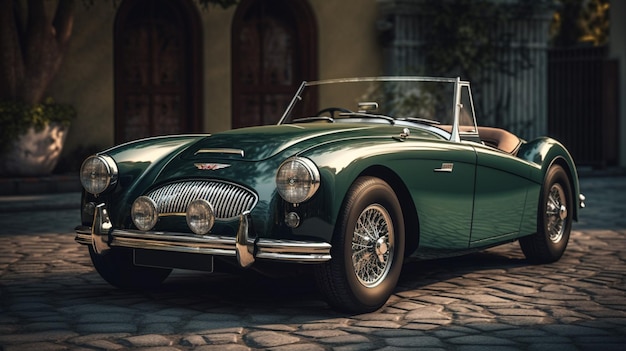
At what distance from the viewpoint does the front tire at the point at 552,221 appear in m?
7.56

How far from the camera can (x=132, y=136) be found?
1714 centimetres

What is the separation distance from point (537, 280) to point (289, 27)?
1205 cm

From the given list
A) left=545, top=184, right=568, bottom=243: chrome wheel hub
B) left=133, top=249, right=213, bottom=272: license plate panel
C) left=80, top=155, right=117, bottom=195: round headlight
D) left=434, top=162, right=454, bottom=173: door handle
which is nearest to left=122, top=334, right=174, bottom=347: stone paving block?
left=133, top=249, right=213, bottom=272: license plate panel

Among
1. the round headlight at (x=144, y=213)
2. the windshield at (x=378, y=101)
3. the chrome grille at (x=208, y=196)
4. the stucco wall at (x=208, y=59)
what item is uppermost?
the stucco wall at (x=208, y=59)

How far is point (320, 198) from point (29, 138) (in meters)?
9.97

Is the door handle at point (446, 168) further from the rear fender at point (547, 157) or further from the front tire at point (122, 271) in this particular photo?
the front tire at point (122, 271)

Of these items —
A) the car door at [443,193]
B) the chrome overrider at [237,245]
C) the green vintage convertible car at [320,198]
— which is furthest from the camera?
the car door at [443,193]

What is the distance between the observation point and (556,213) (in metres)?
7.77

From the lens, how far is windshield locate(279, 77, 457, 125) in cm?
713

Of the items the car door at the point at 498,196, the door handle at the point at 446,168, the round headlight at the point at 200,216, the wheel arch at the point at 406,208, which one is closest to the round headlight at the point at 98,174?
the round headlight at the point at 200,216

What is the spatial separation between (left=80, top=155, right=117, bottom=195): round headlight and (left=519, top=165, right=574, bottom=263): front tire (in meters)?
3.04

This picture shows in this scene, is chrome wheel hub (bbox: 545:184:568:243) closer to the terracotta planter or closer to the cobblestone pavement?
the cobblestone pavement

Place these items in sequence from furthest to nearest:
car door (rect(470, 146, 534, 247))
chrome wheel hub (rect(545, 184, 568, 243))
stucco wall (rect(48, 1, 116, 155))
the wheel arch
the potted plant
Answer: stucco wall (rect(48, 1, 116, 155)), the potted plant, chrome wheel hub (rect(545, 184, 568, 243)), car door (rect(470, 146, 534, 247)), the wheel arch

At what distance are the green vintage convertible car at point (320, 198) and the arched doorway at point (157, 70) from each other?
33.4 ft
